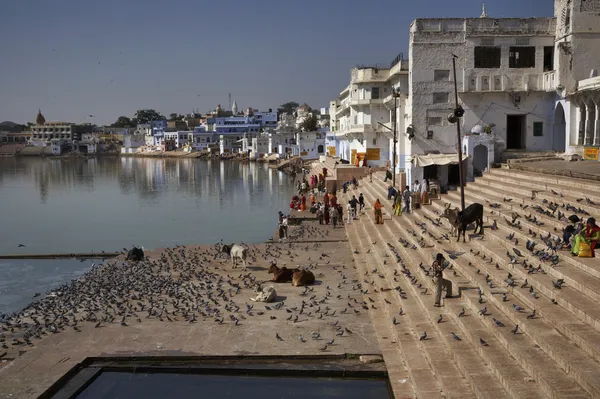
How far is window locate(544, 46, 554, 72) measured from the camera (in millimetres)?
22516

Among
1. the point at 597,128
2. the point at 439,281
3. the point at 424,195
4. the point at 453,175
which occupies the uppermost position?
the point at 597,128

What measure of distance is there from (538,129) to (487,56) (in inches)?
A: 129

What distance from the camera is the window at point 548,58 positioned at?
22516 mm

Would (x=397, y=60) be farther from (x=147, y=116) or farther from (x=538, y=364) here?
(x=147, y=116)

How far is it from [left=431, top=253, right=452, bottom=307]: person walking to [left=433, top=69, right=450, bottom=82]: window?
14.2 metres

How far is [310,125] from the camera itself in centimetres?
9738

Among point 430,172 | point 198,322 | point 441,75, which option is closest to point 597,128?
point 430,172

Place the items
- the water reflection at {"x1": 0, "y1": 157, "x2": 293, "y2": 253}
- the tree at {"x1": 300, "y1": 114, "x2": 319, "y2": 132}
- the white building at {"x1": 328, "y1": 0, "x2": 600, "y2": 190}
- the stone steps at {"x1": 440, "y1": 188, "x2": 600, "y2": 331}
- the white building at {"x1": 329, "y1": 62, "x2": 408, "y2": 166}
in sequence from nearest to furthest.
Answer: the stone steps at {"x1": 440, "y1": 188, "x2": 600, "y2": 331} < the white building at {"x1": 328, "y1": 0, "x2": 600, "y2": 190} < the water reflection at {"x1": 0, "y1": 157, "x2": 293, "y2": 253} < the white building at {"x1": 329, "y1": 62, "x2": 408, "y2": 166} < the tree at {"x1": 300, "y1": 114, "x2": 319, "y2": 132}

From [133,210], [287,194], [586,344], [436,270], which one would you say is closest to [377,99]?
[287,194]

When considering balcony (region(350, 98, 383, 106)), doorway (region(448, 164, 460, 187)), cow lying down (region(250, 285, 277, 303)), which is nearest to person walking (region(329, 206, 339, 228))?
doorway (region(448, 164, 460, 187))

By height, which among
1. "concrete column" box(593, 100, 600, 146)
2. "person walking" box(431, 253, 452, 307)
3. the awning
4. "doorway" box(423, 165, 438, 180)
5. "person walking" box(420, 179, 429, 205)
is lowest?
"person walking" box(431, 253, 452, 307)

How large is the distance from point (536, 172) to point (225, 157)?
304 feet

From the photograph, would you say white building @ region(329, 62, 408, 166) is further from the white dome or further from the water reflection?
the white dome

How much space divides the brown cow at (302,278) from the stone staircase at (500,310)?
127cm
